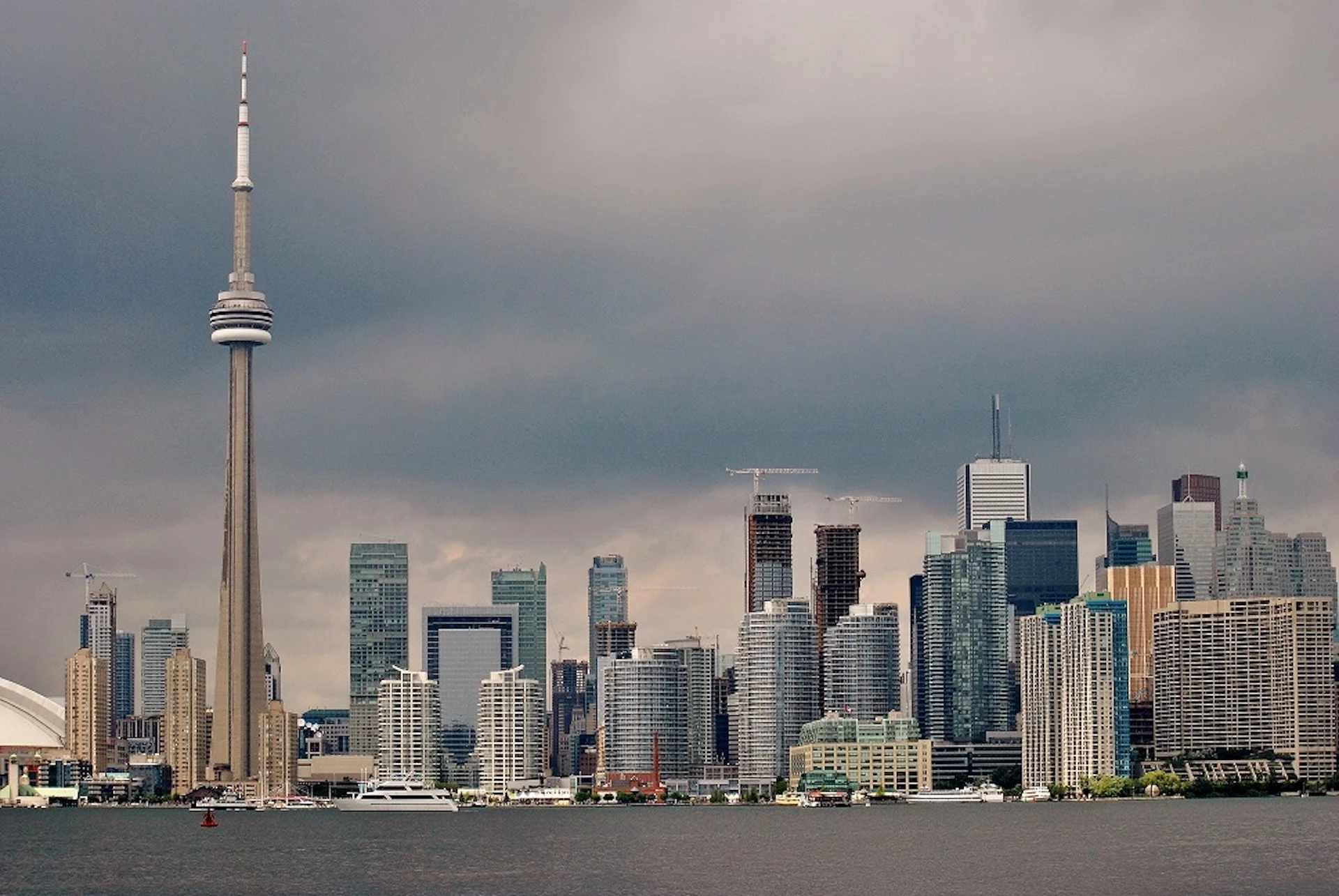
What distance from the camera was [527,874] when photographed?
179750mm

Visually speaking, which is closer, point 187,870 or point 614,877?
point 614,877

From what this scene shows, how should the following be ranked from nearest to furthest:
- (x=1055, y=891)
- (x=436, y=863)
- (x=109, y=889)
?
(x=1055, y=891) < (x=109, y=889) < (x=436, y=863)

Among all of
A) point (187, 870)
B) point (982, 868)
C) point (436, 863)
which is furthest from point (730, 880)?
point (187, 870)

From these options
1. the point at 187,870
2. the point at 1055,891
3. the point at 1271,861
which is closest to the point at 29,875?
the point at 187,870

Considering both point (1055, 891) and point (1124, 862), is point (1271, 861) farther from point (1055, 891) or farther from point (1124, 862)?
point (1055, 891)

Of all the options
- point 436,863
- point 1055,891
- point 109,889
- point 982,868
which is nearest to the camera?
point 1055,891

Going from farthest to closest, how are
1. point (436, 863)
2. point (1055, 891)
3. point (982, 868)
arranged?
point (436, 863)
point (982, 868)
point (1055, 891)

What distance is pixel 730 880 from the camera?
171500 mm

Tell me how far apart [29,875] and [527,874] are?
4089 cm

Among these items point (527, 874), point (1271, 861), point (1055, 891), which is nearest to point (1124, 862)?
point (1271, 861)

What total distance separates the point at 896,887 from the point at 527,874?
3128 centimetres

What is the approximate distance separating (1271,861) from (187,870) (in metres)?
87.1

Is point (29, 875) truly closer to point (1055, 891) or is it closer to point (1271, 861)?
point (1055, 891)

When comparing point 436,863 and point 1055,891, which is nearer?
point 1055,891
